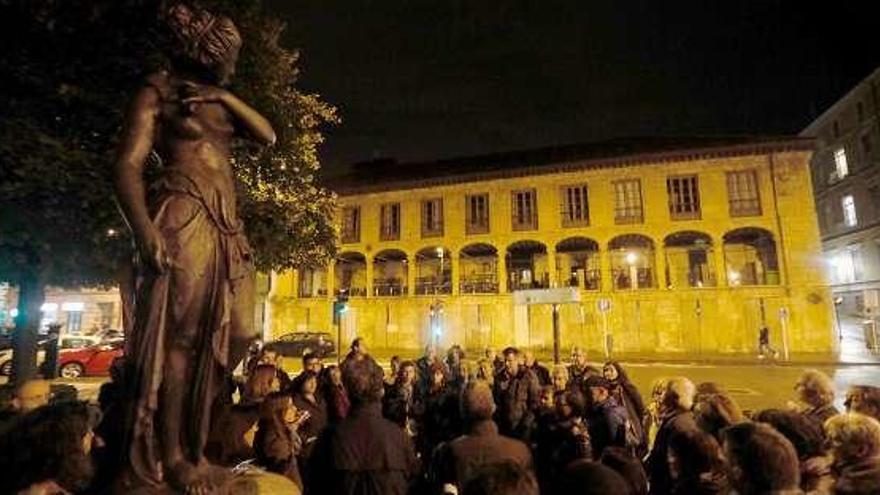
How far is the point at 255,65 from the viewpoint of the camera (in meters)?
Answer: 10.1

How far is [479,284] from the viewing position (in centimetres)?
3666

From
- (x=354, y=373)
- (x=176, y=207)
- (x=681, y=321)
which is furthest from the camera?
(x=681, y=321)

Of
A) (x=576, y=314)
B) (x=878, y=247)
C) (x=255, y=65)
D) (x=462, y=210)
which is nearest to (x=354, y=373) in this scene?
(x=255, y=65)

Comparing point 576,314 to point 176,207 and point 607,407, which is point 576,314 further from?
point 176,207

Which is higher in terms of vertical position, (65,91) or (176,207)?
(65,91)

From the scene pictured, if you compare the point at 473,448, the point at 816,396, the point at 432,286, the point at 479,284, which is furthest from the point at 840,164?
the point at 473,448

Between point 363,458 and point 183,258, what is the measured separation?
5.01 feet

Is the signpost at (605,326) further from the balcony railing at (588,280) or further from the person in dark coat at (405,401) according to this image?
the person in dark coat at (405,401)

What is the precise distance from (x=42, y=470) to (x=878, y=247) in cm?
4384

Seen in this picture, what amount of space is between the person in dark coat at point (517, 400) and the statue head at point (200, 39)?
4.60 m

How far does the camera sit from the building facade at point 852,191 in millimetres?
35000

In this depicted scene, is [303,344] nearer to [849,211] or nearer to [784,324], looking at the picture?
[784,324]

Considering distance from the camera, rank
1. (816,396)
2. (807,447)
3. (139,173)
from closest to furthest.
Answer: (139,173) < (807,447) < (816,396)

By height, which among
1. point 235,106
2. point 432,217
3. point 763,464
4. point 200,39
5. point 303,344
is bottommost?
point 763,464
